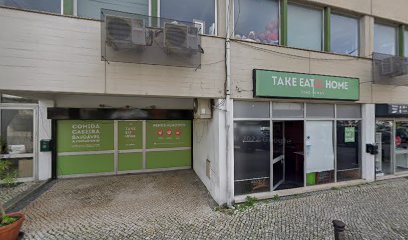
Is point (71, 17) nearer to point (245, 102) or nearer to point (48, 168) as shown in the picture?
point (245, 102)

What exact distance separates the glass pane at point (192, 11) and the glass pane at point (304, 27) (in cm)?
251

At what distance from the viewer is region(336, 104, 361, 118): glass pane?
24.4 ft

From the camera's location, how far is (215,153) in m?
6.05

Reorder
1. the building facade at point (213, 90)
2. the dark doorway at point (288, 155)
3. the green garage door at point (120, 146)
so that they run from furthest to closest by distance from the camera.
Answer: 1. the green garage door at point (120, 146)
2. the dark doorway at point (288, 155)
3. the building facade at point (213, 90)

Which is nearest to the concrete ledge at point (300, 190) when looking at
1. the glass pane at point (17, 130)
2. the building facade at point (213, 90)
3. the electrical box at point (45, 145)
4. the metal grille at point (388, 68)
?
the building facade at point (213, 90)

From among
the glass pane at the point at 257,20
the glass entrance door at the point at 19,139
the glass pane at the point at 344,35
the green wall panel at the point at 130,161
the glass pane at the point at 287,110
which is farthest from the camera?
the green wall panel at the point at 130,161

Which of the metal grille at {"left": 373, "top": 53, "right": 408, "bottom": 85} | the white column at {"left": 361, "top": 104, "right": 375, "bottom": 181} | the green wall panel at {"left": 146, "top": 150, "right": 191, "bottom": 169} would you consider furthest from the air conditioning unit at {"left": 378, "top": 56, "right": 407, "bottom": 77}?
the green wall panel at {"left": 146, "top": 150, "right": 191, "bottom": 169}

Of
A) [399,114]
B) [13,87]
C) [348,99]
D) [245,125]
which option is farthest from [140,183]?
[399,114]

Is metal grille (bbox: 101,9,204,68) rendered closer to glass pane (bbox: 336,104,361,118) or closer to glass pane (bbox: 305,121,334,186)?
glass pane (bbox: 305,121,334,186)

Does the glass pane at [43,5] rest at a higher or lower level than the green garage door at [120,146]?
higher

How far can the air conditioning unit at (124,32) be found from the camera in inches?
179

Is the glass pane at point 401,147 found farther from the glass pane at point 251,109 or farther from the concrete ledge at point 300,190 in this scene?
the glass pane at point 251,109

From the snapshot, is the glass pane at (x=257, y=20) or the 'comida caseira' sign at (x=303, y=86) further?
the glass pane at (x=257, y=20)

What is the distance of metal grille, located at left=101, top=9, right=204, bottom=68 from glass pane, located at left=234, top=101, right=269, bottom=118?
1.58 meters
